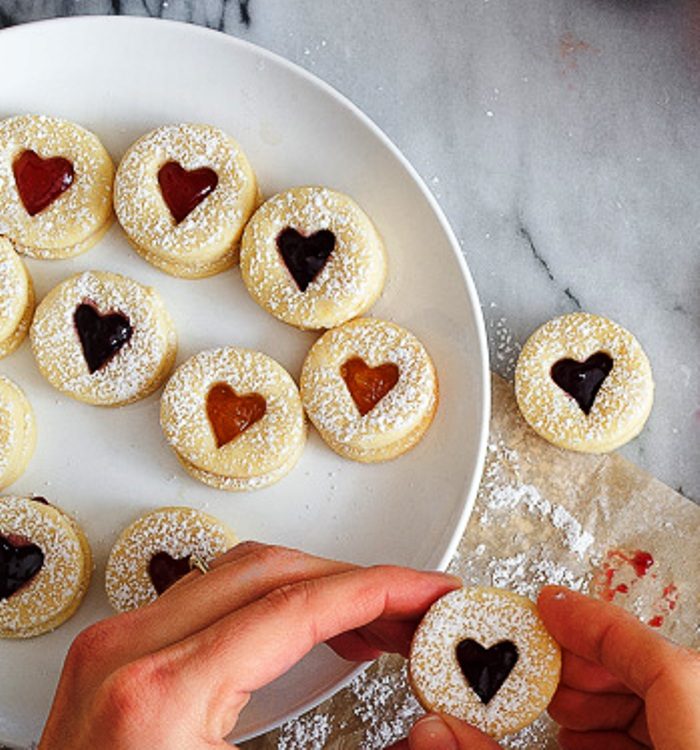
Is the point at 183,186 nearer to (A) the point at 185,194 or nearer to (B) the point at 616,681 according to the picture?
(A) the point at 185,194

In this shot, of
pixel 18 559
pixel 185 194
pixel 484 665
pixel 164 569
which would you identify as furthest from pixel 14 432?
pixel 484 665

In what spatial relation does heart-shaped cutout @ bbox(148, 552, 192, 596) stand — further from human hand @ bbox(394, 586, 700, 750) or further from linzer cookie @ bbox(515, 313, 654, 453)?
linzer cookie @ bbox(515, 313, 654, 453)

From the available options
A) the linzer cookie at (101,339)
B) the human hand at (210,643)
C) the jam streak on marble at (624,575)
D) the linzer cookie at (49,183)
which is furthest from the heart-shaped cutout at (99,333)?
the jam streak on marble at (624,575)

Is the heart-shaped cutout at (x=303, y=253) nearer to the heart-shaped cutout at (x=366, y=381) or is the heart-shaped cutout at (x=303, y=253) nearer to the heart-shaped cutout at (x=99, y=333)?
the heart-shaped cutout at (x=366, y=381)

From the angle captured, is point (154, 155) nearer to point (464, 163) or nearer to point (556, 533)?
point (464, 163)

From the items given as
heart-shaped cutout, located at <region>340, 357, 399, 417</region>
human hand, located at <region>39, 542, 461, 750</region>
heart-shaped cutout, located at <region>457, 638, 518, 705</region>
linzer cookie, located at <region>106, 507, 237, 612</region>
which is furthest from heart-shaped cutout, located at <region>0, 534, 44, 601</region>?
heart-shaped cutout, located at <region>457, 638, 518, 705</region>

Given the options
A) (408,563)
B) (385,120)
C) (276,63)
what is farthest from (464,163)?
(408,563)

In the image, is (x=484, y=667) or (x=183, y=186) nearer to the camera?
(x=484, y=667)
